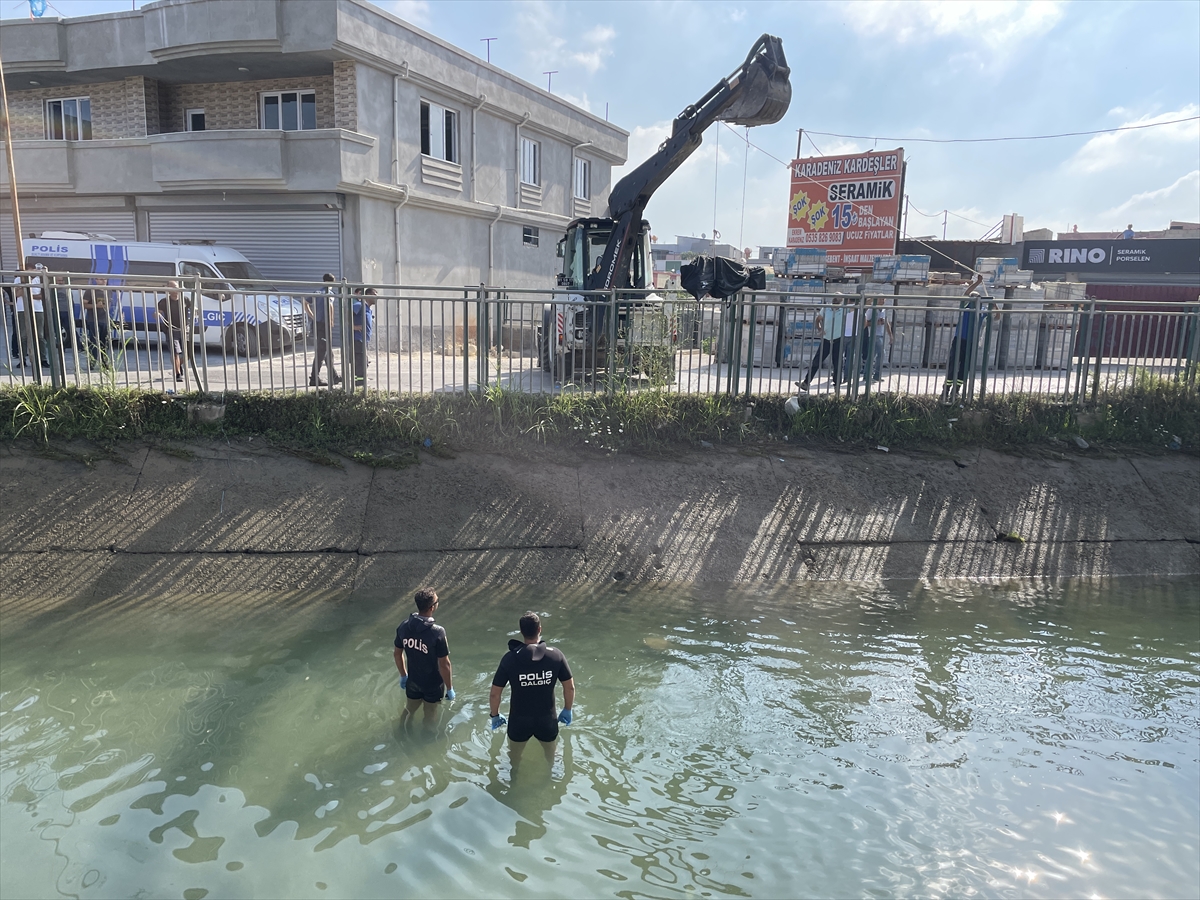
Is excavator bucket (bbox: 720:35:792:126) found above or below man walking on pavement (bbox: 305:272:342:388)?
above

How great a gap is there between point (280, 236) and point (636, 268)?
1057 cm

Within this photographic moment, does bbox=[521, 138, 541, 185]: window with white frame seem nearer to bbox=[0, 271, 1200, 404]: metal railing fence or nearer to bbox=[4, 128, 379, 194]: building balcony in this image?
bbox=[4, 128, 379, 194]: building balcony

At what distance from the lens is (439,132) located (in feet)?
72.1

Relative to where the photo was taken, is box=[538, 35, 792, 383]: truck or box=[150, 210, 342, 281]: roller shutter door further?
box=[150, 210, 342, 281]: roller shutter door

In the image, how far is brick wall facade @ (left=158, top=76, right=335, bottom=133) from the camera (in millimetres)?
20125

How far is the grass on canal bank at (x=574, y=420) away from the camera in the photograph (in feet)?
30.0

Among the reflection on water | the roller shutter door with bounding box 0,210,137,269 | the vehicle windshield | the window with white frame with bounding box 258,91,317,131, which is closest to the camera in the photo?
the reflection on water

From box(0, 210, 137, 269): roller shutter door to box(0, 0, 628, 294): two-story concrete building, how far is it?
0.05 metres

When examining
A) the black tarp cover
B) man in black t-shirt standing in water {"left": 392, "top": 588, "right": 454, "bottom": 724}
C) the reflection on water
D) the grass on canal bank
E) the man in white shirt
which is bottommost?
the reflection on water

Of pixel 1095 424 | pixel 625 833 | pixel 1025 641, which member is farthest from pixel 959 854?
pixel 1095 424

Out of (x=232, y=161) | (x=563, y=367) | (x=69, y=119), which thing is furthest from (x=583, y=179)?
(x=563, y=367)

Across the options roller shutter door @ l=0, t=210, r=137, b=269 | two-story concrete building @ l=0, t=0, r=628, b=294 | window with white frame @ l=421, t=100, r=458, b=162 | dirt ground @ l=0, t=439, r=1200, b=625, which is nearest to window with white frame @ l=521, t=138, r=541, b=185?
two-story concrete building @ l=0, t=0, r=628, b=294

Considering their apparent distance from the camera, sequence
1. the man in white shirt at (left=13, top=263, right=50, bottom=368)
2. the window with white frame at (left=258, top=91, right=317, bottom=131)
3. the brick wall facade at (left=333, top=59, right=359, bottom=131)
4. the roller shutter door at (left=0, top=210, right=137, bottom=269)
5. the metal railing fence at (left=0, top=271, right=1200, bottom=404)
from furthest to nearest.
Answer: the roller shutter door at (left=0, top=210, right=137, bottom=269), the window with white frame at (left=258, top=91, right=317, bottom=131), the brick wall facade at (left=333, top=59, right=359, bottom=131), the metal railing fence at (left=0, top=271, right=1200, bottom=404), the man in white shirt at (left=13, top=263, right=50, bottom=368)

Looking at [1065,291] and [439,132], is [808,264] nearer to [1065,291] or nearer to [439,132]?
[1065,291]
